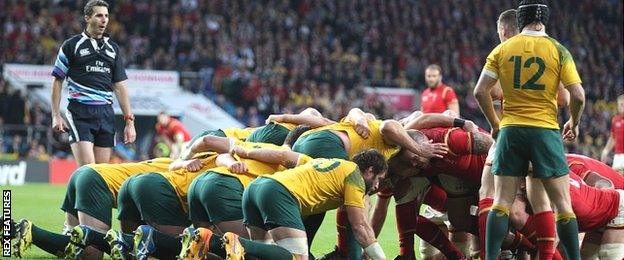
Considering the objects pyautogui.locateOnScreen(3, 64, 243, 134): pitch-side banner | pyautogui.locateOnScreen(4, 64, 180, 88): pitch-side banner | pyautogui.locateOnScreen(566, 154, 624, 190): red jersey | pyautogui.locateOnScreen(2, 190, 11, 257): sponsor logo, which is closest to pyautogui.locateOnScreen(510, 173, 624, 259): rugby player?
pyautogui.locateOnScreen(566, 154, 624, 190): red jersey

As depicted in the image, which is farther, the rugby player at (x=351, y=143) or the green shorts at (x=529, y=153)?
the rugby player at (x=351, y=143)

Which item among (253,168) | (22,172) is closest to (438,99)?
(253,168)

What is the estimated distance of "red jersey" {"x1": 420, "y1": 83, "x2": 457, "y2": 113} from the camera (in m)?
15.0

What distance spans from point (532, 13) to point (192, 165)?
2.77m

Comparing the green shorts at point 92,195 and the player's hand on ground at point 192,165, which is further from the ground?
the player's hand on ground at point 192,165

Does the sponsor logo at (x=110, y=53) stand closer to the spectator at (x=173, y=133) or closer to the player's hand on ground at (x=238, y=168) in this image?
the player's hand on ground at (x=238, y=168)

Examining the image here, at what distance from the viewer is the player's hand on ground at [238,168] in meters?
7.48

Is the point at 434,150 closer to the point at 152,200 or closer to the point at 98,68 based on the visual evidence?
the point at 152,200

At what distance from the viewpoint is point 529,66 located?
702 cm

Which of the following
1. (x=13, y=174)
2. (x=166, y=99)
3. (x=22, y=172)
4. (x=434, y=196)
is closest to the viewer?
(x=434, y=196)

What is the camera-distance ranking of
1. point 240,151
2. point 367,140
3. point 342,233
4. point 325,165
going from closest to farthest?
point 325,165, point 240,151, point 342,233, point 367,140

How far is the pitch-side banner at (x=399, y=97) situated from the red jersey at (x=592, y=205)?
848 inches

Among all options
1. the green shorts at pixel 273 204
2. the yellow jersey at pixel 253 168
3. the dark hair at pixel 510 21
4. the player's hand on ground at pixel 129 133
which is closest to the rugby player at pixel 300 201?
the green shorts at pixel 273 204

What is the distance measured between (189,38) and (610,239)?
2143 cm
